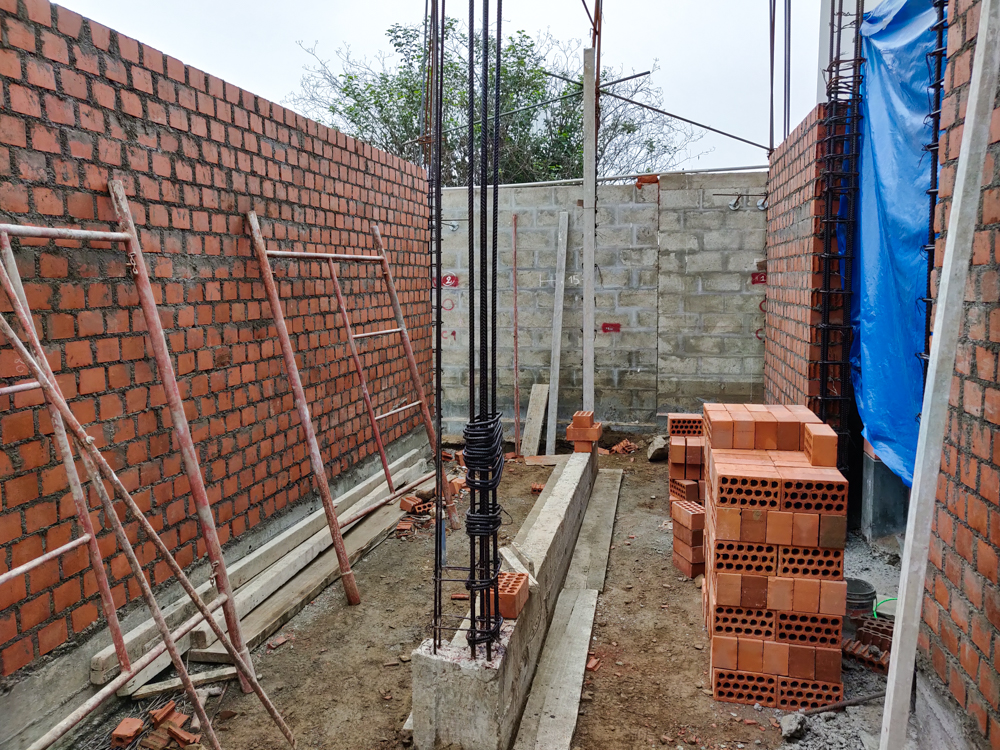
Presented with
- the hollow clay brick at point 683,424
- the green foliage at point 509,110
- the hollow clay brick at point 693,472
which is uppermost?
the green foliage at point 509,110

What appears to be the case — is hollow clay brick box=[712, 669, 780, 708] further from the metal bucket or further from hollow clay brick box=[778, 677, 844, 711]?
the metal bucket

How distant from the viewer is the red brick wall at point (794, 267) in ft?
16.5

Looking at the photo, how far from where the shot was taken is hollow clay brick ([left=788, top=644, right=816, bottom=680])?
3.04 m

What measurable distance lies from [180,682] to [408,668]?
0.98 m

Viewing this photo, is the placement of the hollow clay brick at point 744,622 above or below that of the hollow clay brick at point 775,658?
above

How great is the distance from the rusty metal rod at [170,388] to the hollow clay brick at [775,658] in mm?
2174

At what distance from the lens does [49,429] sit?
8.82ft

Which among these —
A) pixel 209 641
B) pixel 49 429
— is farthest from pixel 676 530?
pixel 49 429

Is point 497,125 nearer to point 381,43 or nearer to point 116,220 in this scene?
point 116,220

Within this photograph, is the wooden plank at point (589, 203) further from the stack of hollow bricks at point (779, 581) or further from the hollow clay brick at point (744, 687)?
the hollow clay brick at point (744, 687)

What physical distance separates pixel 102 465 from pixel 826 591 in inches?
110

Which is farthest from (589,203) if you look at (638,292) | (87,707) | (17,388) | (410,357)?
(87,707)

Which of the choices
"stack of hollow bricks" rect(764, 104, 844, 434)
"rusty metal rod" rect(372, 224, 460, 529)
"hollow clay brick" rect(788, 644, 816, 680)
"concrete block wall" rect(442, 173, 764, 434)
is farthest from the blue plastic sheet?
"concrete block wall" rect(442, 173, 764, 434)

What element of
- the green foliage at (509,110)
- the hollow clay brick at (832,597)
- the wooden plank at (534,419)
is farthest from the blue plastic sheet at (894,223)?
the green foliage at (509,110)
